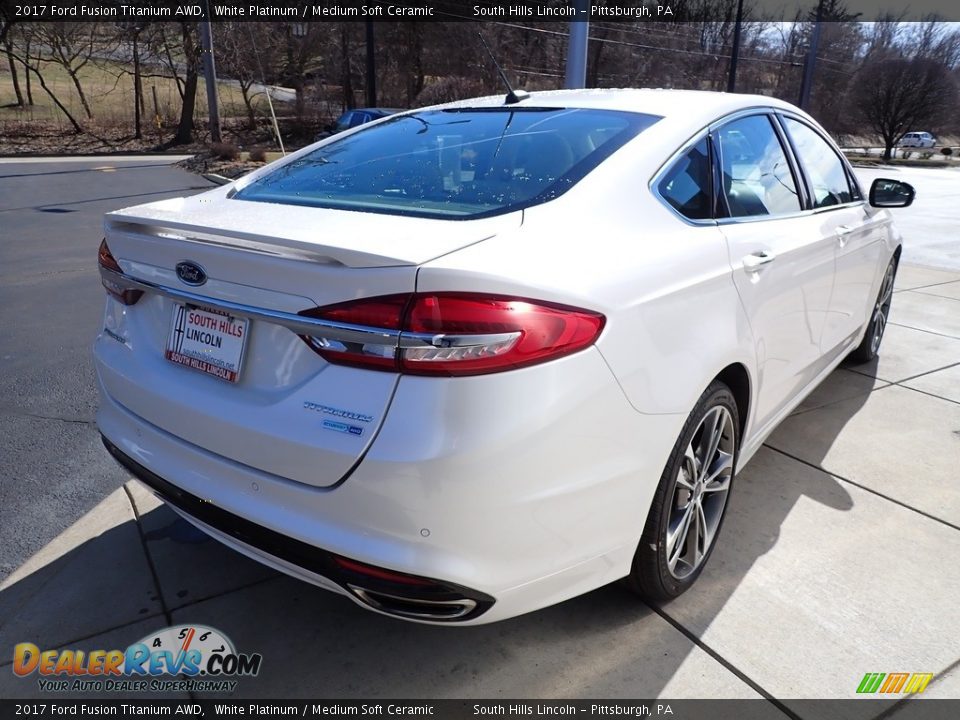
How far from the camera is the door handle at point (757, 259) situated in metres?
2.48

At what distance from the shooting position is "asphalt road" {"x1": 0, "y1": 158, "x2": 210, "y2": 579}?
3.06m

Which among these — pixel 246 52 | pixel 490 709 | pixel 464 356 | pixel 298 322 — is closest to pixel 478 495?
pixel 464 356

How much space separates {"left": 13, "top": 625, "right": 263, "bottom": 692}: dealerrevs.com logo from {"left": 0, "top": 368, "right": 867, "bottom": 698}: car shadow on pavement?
0.13 ft

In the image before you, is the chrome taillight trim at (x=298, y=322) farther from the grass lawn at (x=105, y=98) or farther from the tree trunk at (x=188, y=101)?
the grass lawn at (x=105, y=98)

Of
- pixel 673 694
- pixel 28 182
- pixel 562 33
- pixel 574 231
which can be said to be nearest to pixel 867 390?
pixel 673 694

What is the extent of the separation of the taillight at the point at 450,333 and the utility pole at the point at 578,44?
21.5 ft

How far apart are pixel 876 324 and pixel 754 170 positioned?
2544mm

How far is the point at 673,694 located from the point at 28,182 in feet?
58.5

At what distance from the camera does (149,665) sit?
2.23 meters

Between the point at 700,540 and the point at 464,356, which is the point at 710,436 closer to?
the point at 700,540

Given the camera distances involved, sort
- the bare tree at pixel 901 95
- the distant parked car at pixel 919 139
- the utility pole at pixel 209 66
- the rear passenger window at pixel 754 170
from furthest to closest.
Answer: the distant parked car at pixel 919 139, the bare tree at pixel 901 95, the utility pole at pixel 209 66, the rear passenger window at pixel 754 170

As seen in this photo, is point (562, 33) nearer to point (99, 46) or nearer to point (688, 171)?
point (99, 46)

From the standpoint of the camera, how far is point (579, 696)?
2123 millimetres

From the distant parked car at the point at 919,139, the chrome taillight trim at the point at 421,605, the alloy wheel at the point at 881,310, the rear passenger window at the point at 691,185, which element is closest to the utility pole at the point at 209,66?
the alloy wheel at the point at 881,310
